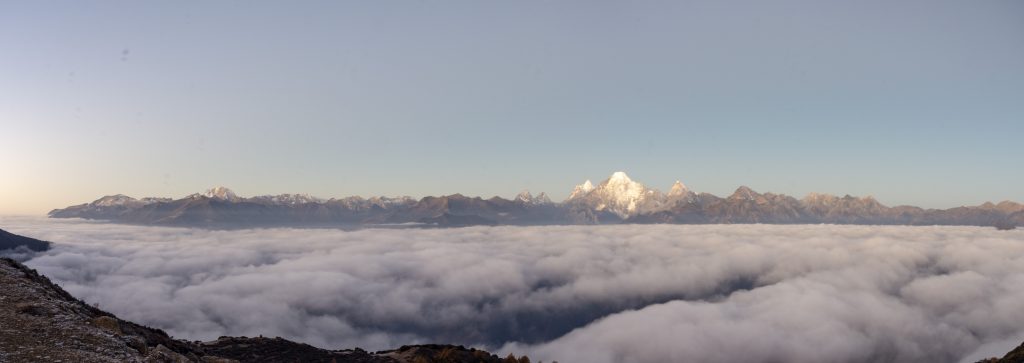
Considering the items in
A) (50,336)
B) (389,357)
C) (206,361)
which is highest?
(50,336)

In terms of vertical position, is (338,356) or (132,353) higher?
(132,353)

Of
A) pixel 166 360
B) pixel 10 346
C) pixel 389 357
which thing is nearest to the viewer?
pixel 10 346

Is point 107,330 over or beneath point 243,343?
over

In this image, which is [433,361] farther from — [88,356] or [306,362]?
[88,356]

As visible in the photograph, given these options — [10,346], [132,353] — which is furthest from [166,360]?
[10,346]

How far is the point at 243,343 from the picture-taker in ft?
152

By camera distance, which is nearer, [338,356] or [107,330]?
[107,330]

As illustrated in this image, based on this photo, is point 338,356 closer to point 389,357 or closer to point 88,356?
point 389,357

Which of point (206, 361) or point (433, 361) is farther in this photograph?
point (433, 361)

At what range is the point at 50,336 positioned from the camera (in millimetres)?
22766

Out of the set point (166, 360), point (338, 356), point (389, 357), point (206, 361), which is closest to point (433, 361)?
point (389, 357)

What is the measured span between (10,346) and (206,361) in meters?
10.7

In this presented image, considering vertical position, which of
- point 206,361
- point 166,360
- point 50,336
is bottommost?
point 206,361

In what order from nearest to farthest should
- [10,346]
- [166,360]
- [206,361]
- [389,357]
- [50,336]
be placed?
1. [10,346]
2. [50,336]
3. [166,360]
4. [206,361]
5. [389,357]
